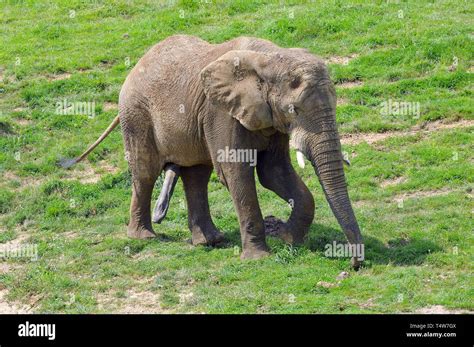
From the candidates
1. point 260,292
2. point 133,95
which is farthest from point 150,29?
point 260,292

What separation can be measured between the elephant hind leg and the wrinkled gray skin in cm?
1

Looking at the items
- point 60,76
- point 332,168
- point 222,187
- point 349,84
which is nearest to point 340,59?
point 349,84

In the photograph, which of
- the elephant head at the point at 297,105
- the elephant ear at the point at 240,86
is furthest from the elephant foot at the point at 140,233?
the elephant head at the point at 297,105

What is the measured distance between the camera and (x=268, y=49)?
1547 centimetres

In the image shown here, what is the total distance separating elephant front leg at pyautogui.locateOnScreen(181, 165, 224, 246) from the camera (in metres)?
16.7

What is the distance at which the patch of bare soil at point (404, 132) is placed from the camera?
2012 centimetres

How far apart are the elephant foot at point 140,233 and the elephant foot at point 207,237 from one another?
814mm

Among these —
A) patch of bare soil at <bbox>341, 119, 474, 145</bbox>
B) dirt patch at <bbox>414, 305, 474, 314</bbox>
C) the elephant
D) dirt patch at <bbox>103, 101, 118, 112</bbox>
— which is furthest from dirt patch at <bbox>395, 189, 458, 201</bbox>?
dirt patch at <bbox>103, 101, 118, 112</bbox>

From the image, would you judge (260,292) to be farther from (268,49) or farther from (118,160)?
(118,160)

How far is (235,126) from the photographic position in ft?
50.8

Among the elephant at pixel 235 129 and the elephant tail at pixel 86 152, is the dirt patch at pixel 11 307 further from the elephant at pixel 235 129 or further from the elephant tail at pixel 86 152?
the elephant tail at pixel 86 152

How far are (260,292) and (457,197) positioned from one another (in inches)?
163

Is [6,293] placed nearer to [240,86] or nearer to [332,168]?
[240,86]

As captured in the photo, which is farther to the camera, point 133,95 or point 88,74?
point 88,74
